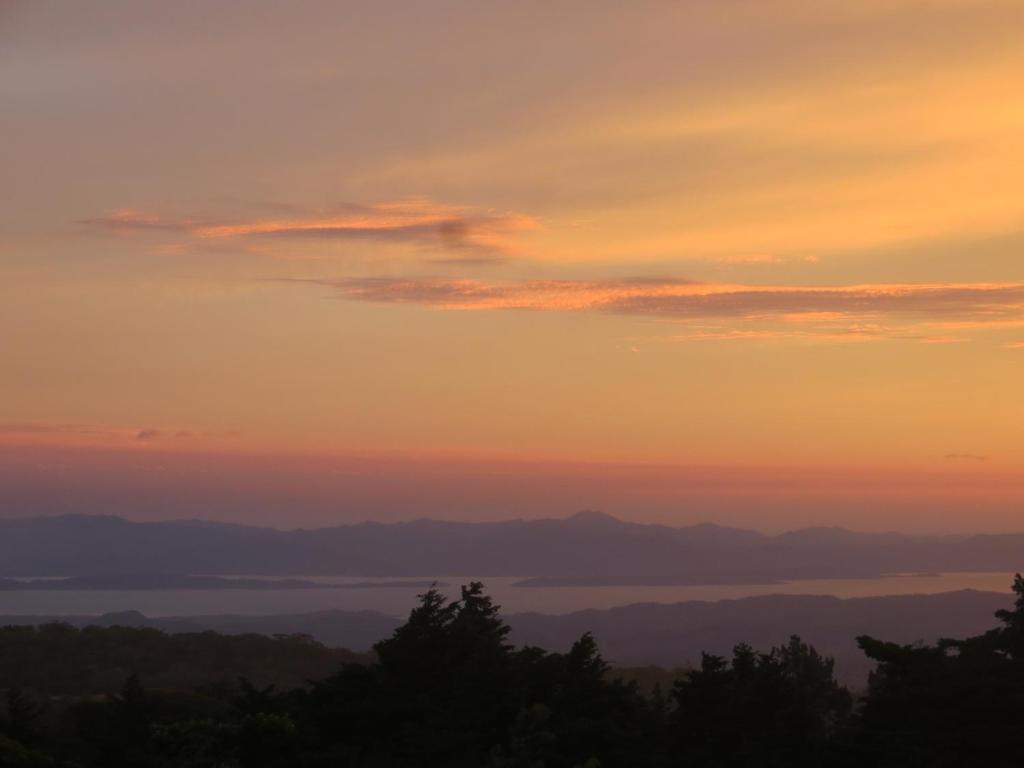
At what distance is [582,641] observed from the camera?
3428 cm

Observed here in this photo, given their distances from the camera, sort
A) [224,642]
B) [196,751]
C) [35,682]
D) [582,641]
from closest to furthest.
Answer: [196,751], [582,641], [35,682], [224,642]

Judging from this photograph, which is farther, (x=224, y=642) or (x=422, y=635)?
(x=224, y=642)

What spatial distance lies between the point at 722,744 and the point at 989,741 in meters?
6.63

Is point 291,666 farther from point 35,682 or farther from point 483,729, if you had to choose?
point 483,729

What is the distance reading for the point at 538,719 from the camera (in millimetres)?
27984

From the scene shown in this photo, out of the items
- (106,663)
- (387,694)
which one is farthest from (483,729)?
(106,663)

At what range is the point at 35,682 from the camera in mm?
68312

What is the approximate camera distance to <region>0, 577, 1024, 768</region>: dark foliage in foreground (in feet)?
90.5

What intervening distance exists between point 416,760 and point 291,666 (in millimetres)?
51897

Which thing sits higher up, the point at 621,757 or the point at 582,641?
the point at 582,641

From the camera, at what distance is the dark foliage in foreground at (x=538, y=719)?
2758 cm

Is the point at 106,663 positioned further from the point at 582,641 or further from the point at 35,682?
the point at 582,641

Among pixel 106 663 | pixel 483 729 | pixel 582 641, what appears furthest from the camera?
pixel 106 663

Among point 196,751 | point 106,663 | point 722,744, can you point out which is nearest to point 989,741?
point 722,744
